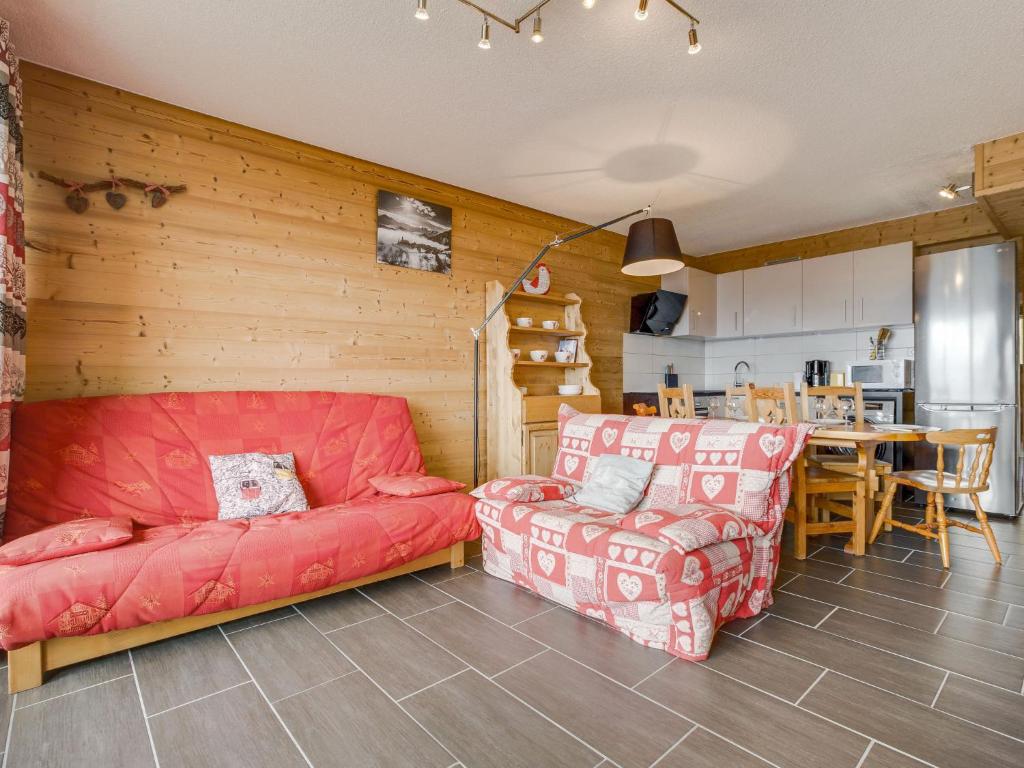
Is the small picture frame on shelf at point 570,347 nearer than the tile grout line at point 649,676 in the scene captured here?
No

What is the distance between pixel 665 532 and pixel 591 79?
2.18m

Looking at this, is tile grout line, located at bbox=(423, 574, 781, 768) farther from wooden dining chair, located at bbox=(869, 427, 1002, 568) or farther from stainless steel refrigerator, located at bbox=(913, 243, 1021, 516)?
stainless steel refrigerator, located at bbox=(913, 243, 1021, 516)

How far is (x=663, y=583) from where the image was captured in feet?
6.21

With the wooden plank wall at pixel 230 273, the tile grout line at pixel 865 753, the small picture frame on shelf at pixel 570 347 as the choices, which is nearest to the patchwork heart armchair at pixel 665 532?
the tile grout line at pixel 865 753

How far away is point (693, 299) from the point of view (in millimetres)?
5590

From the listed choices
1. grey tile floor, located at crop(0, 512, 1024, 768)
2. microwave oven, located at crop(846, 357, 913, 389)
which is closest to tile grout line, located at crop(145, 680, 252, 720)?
grey tile floor, located at crop(0, 512, 1024, 768)

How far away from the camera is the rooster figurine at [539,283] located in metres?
4.30

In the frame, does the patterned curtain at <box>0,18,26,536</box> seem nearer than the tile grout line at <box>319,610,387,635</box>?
Yes

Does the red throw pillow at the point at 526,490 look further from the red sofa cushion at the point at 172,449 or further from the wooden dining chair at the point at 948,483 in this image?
the wooden dining chair at the point at 948,483

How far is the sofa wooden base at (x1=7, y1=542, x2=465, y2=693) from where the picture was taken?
1.75m

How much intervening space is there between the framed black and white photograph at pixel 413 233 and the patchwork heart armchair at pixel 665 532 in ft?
5.95

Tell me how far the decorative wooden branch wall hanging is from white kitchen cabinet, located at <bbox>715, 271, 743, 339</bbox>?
16.8 feet

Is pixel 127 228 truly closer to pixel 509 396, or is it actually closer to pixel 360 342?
pixel 360 342

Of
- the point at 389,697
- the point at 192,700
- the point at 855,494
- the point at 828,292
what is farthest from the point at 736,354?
the point at 192,700
